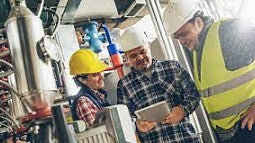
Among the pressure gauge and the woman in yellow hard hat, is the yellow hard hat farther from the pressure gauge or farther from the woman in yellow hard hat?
the pressure gauge

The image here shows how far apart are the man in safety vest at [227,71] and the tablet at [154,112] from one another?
303mm

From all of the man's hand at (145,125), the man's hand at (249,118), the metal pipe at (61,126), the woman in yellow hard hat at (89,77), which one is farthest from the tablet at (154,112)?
the metal pipe at (61,126)

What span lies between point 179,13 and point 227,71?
60 centimetres

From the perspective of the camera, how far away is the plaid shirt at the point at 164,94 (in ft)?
7.34

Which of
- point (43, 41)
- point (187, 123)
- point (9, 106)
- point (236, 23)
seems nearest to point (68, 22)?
point (9, 106)

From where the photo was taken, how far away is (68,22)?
10.6ft

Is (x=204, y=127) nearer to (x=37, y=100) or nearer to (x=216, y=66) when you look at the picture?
(x=216, y=66)

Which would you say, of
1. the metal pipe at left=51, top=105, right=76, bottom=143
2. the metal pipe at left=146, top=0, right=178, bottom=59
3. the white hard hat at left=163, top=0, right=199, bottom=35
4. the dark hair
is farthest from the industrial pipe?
the metal pipe at left=51, top=105, right=76, bottom=143

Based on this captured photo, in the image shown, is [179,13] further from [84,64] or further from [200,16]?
[84,64]

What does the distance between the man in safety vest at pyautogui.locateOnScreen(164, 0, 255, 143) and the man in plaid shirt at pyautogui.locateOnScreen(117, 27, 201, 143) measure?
7.5 inches

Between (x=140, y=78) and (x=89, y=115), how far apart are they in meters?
0.56

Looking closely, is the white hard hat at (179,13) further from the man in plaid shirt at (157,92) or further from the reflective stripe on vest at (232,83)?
the reflective stripe on vest at (232,83)

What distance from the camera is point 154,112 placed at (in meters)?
Result: 1.98

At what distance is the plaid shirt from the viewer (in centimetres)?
224
